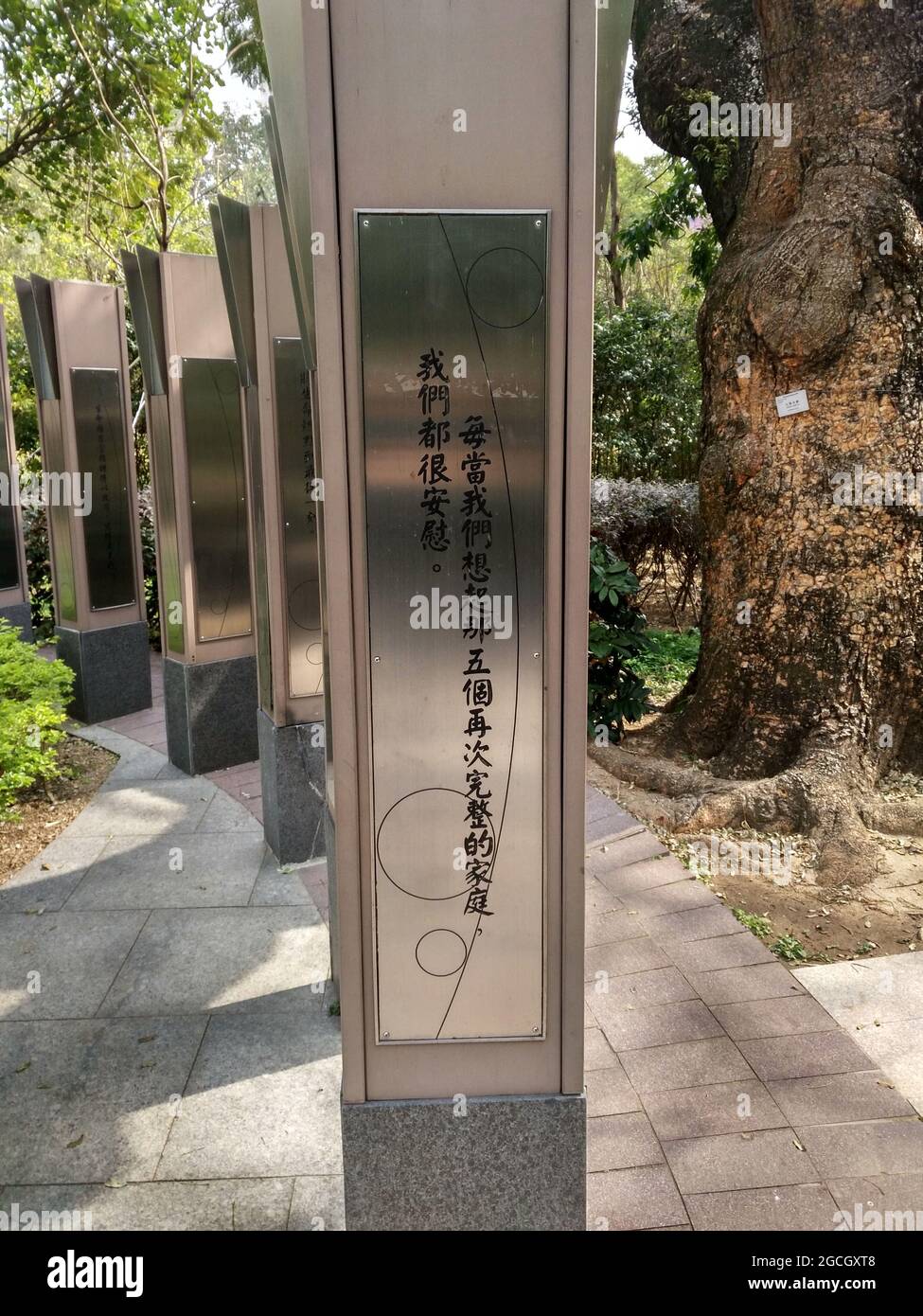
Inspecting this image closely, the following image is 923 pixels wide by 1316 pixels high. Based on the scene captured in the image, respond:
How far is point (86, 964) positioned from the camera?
4449 millimetres

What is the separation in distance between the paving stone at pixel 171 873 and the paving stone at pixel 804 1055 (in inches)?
108

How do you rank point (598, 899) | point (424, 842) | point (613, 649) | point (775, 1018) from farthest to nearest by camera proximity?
point (613, 649) → point (598, 899) → point (775, 1018) → point (424, 842)

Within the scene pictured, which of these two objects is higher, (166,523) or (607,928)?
(166,523)

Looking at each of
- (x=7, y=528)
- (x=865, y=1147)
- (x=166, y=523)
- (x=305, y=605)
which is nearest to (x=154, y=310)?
(x=166, y=523)

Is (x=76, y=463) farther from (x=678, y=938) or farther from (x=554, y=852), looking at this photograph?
(x=554, y=852)

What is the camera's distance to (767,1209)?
2863mm

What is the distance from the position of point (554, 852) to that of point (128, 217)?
1442cm

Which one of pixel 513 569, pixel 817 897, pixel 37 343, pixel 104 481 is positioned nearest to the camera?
pixel 513 569

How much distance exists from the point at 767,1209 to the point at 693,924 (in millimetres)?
1615

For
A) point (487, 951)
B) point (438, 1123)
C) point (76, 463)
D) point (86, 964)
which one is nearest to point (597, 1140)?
point (438, 1123)

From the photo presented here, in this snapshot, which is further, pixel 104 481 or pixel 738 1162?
pixel 104 481

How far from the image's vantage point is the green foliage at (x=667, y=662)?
8789 millimetres

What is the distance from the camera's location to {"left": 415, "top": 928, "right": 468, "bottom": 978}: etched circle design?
2547 millimetres

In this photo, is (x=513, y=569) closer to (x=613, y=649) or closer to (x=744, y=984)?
(x=744, y=984)
